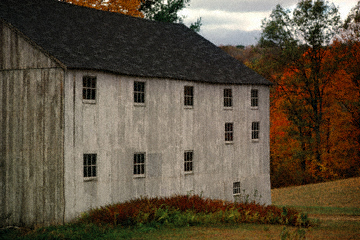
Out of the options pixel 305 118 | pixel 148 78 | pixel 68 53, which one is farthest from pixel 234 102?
pixel 305 118

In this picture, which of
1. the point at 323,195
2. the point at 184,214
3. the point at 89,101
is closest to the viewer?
the point at 184,214

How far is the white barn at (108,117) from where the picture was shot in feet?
67.7

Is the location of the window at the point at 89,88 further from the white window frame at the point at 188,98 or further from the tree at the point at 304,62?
the tree at the point at 304,62

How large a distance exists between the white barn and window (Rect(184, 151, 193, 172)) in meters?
0.05

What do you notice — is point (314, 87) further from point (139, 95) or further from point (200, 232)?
point (200, 232)

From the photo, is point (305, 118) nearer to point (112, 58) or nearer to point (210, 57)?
point (210, 57)

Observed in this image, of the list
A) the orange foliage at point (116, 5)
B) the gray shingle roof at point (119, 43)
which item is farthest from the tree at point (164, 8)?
the gray shingle roof at point (119, 43)

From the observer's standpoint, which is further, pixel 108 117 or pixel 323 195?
pixel 323 195

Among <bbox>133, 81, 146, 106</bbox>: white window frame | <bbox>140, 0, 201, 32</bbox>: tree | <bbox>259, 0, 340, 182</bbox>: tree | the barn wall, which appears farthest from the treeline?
the barn wall

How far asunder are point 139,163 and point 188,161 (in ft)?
11.2

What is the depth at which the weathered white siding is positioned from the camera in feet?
68.4

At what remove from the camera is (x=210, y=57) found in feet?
99.6

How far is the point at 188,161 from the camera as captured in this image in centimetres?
2584

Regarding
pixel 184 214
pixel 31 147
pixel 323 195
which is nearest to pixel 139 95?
pixel 31 147
